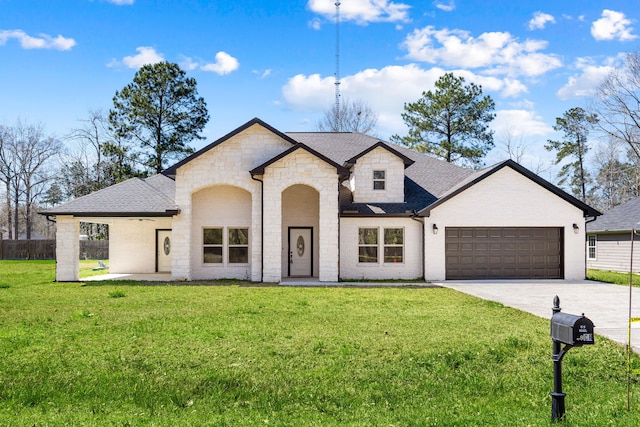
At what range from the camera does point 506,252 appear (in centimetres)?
2009

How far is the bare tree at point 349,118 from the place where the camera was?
4234 cm

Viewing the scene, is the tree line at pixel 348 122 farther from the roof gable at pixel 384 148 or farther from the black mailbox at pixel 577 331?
the black mailbox at pixel 577 331

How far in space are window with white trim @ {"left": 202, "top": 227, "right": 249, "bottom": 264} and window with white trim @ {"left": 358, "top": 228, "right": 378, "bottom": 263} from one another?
4.41 m

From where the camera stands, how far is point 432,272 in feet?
64.1

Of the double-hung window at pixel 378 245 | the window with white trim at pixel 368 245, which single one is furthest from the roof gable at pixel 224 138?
the double-hung window at pixel 378 245

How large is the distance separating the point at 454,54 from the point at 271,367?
107 ft

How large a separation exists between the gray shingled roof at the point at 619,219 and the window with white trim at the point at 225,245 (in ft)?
58.3

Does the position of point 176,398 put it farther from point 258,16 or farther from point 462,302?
point 258,16

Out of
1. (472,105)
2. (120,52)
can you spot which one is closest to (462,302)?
(120,52)

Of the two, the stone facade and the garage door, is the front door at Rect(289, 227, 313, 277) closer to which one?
the stone facade

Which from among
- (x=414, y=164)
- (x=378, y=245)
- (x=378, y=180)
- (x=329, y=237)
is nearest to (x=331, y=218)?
(x=329, y=237)

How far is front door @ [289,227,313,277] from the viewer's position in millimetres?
21109

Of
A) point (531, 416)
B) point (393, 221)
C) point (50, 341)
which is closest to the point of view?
point (531, 416)

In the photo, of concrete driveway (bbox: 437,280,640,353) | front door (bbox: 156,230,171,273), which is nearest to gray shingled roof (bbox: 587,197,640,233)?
concrete driveway (bbox: 437,280,640,353)
